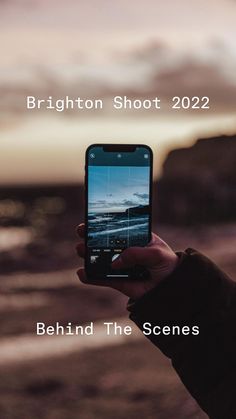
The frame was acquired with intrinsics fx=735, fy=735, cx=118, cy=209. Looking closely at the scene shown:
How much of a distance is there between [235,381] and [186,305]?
16cm

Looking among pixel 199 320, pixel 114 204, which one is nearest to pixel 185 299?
pixel 199 320

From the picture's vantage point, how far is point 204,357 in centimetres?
134

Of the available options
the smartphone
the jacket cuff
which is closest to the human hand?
the jacket cuff

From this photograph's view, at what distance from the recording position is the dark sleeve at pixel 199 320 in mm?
1339

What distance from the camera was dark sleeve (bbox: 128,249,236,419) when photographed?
134cm

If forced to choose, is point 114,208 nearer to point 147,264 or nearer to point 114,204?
point 114,204

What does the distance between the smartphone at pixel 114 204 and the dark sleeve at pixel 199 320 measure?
20cm

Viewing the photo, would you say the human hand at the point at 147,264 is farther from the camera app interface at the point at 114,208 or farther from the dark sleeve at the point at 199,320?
the camera app interface at the point at 114,208

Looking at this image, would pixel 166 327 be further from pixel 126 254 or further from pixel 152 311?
pixel 126 254

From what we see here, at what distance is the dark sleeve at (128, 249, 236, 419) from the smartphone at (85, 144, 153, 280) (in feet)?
0.66

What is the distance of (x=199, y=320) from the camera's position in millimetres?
1350

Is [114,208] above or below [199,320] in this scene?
above

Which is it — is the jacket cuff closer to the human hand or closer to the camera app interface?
the human hand

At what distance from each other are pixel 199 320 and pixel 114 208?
0.37 m
